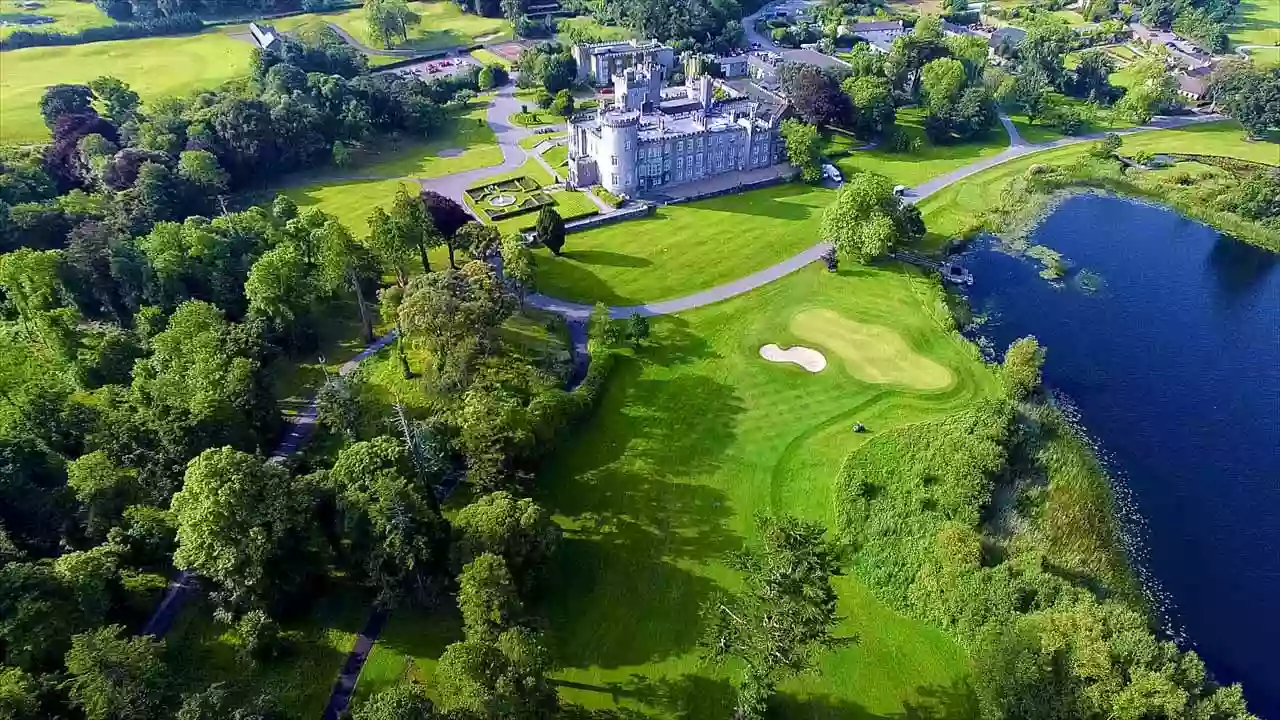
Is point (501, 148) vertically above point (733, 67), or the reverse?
point (733, 67)

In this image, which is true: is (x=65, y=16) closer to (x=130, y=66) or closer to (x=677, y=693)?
(x=130, y=66)

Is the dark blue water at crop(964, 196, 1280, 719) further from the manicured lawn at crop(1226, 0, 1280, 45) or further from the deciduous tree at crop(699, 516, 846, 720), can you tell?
the manicured lawn at crop(1226, 0, 1280, 45)

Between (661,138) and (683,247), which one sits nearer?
(683,247)

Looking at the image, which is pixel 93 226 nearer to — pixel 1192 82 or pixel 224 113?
pixel 224 113

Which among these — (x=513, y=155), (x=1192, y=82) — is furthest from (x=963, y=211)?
(x=1192, y=82)

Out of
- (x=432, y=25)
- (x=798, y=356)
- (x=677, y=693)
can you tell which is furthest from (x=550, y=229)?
(x=432, y=25)

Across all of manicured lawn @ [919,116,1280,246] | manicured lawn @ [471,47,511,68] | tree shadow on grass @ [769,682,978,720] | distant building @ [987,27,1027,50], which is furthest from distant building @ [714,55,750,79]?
tree shadow on grass @ [769,682,978,720]
